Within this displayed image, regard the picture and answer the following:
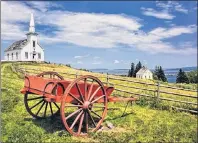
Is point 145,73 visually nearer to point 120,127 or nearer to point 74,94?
point 120,127

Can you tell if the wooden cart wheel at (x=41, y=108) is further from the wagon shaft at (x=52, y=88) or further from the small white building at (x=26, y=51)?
the small white building at (x=26, y=51)

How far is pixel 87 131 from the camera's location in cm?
806

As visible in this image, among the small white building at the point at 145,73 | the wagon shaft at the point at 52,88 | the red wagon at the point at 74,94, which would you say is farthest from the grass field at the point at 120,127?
the small white building at the point at 145,73

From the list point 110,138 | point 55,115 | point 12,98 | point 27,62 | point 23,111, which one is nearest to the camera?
point 110,138

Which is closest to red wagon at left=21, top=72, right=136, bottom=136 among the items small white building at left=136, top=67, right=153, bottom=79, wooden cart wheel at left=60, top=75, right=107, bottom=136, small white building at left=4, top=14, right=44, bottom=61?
wooden cart wheel at left=60, top=75, right=107, bottom=136

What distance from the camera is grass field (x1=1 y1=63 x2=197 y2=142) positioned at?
A: 25.0ft

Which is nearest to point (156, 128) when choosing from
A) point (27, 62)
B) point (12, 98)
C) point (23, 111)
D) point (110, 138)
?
point (110, 138)

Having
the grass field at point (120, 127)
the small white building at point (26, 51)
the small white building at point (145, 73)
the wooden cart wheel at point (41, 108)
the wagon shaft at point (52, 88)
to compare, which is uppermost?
the small white building at point (26, 51)

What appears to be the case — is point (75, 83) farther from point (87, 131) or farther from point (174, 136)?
point (174, 136)

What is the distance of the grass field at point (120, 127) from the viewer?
25.0 feet

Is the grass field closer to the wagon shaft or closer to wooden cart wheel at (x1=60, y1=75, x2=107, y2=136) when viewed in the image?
wooden cart wheel at (x1=60, y1=75, x2=107, y2=136)

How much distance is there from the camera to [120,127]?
879cm

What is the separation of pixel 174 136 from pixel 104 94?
2.11 m

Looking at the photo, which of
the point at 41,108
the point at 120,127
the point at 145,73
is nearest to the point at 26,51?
the point at 41,108
